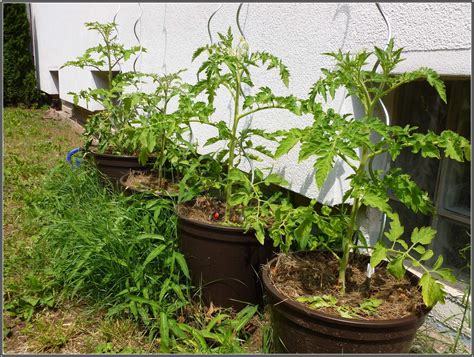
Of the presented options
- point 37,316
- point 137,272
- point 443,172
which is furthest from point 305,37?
point 37,316

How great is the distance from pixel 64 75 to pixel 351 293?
8.22m

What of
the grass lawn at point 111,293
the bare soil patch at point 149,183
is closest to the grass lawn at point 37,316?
the grass lawn at point 111,293

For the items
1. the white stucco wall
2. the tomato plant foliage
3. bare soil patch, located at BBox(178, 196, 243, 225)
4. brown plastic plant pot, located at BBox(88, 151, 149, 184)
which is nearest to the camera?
the tomato plant foliage

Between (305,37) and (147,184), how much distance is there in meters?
1.48

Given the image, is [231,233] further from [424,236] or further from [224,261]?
[424,236]

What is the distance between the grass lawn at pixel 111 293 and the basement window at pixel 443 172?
0.44m

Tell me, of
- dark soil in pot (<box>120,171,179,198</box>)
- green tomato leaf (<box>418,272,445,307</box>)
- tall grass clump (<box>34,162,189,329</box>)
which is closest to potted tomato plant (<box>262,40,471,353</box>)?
green tomato leaf (<box>418,272,445,307</box>)

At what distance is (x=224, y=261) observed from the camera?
216 cm

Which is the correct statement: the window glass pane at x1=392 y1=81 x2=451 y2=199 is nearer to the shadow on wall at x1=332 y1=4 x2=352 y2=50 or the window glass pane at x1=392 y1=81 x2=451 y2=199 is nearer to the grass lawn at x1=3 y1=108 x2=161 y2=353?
the shadow on wall at x1=332 y1=4 x2=352 y2=50

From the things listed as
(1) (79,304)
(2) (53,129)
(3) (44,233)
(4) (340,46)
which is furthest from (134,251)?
(2) (53,129)

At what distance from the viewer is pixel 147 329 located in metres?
2.16

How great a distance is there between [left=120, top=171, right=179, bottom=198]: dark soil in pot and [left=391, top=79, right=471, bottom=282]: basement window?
138 centimetres

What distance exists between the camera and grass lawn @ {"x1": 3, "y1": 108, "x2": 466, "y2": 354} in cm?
206

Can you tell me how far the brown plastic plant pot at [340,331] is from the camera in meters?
1.45
